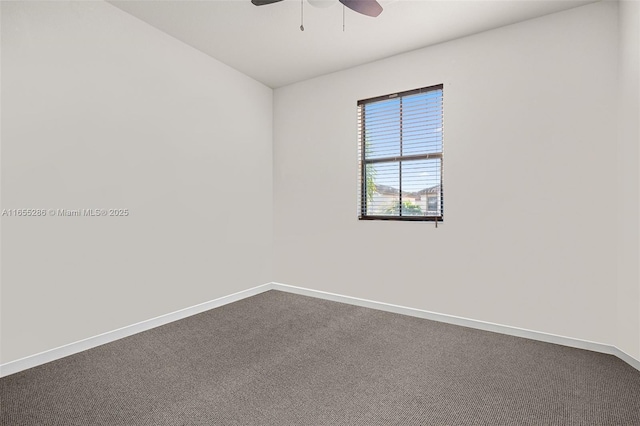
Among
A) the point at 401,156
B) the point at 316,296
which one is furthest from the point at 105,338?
the point at 401,156

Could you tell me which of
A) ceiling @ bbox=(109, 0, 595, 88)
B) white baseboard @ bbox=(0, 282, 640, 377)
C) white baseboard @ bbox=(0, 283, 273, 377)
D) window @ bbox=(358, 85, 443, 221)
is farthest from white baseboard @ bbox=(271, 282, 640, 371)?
ceiling @ bbox=(109, 0, 595, 88)

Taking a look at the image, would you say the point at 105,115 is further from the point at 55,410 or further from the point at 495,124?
the point at 495,124

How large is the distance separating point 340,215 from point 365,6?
230 cm

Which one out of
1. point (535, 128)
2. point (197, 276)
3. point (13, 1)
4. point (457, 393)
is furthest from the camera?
point (197, 276)

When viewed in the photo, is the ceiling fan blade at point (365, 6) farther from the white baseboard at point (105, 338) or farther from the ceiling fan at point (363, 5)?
the white baseboard at point (105, 338)

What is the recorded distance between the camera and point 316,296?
4.14 meters

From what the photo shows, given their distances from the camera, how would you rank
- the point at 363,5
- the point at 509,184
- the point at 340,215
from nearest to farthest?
the point at 363,5 → the point at 509,184 → the point at 340,215

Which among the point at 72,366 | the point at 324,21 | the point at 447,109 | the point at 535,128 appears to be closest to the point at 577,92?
the point at 535,128

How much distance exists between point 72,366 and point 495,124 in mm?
4063

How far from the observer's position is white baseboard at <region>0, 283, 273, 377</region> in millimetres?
2224

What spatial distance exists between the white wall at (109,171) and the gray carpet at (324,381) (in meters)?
0.46

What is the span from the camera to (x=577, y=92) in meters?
2.61

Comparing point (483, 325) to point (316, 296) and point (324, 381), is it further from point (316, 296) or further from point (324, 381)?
point (316, 296)

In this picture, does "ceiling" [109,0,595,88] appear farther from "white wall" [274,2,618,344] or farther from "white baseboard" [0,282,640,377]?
"white baseboard" [0,282,640,377]
